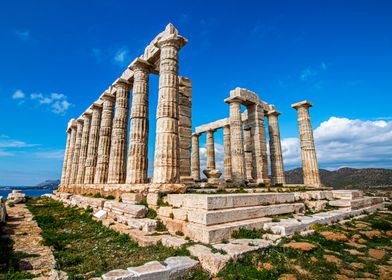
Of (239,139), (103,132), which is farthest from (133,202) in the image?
(239,139)

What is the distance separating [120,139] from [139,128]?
3.08 meters

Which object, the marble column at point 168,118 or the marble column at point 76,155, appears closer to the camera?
the marble column at point 168,118

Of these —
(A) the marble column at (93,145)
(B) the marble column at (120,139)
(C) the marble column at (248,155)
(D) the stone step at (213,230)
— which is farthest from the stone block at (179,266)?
(C) the marble column at (248,155)

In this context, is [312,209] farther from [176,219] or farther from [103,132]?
[103,132]

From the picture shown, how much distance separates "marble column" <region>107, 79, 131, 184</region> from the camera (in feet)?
52.5

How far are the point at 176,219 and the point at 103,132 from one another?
14.2 m

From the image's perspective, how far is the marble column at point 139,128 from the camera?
13.8 m

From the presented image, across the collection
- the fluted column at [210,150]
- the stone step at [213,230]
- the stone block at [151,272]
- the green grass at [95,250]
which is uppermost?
the fluted column at [210,150]

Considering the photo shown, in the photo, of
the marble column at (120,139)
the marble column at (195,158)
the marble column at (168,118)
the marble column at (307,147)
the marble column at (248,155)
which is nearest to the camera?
the marble column at (168,118)

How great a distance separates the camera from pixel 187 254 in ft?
16.9

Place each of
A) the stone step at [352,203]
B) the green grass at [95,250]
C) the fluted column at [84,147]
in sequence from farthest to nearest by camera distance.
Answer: the fluted column at [84,147] < the stone step at [352,203] < the green grass at [95,250]

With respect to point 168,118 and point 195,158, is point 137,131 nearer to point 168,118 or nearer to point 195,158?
point 168,118

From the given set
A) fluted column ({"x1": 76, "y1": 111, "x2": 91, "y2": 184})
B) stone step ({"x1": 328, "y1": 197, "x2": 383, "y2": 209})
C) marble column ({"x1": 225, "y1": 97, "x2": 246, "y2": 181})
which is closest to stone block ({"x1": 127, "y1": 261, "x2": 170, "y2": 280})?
stone step ({"x1": 328, "y1": 197, "x2": 383, "y2": 209})

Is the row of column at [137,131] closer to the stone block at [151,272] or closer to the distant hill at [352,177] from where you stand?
the stone block at [151,272]
